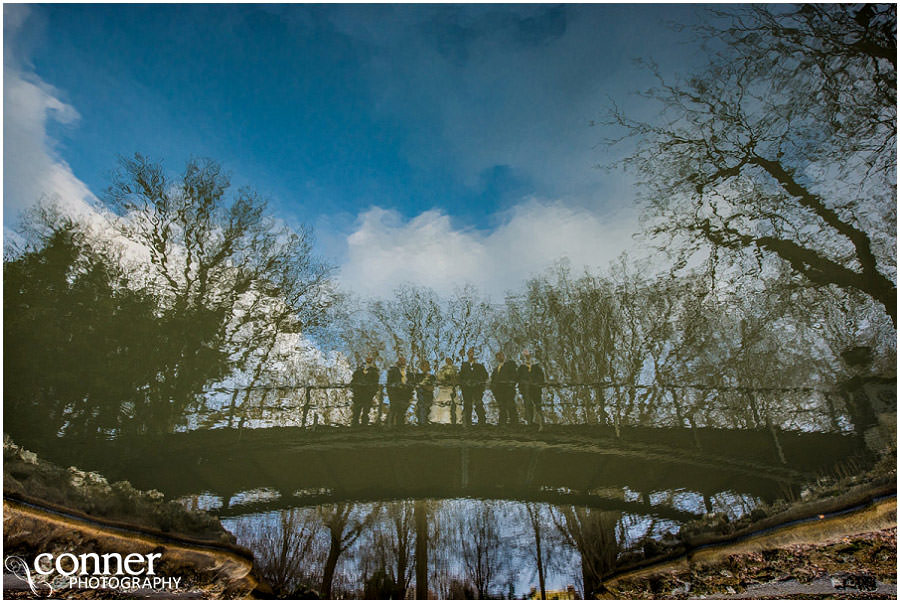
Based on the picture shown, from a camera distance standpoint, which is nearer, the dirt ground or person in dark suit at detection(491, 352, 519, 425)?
the dirt ground

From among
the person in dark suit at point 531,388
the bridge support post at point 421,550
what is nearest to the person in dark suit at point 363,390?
the person in dark suit at point 531,388

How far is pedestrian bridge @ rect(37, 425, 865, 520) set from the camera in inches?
268

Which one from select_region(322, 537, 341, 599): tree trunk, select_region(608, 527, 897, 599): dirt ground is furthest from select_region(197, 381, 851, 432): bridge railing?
select_region(322, 537, 341, 599): tree trunk

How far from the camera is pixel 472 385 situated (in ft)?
25.0

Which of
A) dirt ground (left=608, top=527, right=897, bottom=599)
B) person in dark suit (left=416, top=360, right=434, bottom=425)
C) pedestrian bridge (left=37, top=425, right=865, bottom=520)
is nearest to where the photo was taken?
dirt ground (left=608, top=527, right=897, bottom=599)

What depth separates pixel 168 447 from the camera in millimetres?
7098

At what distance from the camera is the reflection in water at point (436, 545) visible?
9.20m

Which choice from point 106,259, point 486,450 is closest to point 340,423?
point 486,450

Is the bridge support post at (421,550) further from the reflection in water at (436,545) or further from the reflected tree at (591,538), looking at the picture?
the reflected tree at (591,538)

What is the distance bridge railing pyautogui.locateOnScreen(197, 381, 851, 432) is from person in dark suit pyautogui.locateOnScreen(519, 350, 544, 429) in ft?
0.42

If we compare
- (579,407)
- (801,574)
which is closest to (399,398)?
(579,407)

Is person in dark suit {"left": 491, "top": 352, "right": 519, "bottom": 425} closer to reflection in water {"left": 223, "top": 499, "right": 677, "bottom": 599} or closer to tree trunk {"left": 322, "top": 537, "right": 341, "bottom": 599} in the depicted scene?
reflection in water {"left": 223, "top": 499, "right": 677, "bottom": 599}

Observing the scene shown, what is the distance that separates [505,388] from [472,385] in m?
A: 0.59

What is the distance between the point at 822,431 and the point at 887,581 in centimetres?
177
